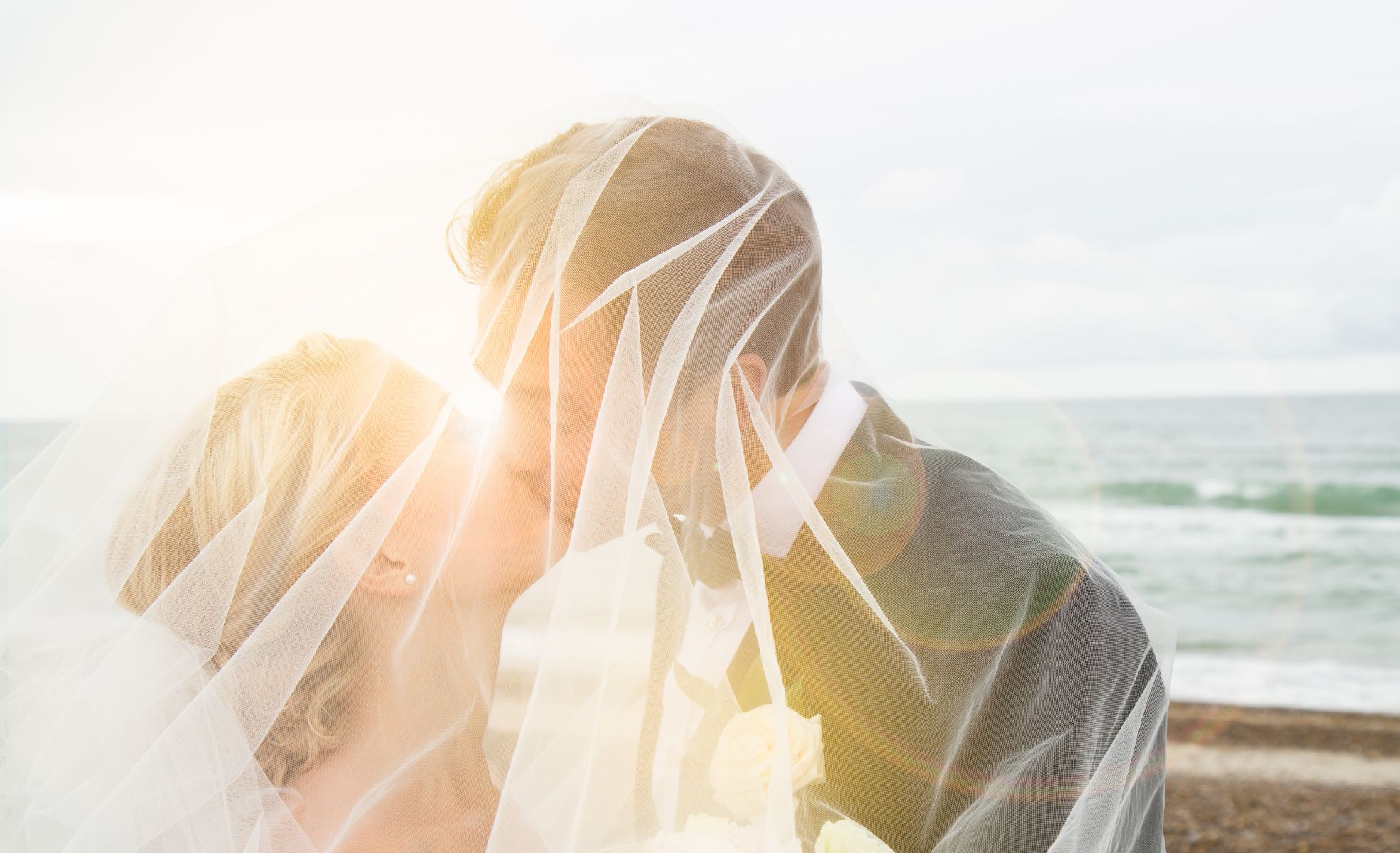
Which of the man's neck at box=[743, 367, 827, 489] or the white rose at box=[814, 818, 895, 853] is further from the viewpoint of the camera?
the man's neck at box=[743, 367, 827, 489]

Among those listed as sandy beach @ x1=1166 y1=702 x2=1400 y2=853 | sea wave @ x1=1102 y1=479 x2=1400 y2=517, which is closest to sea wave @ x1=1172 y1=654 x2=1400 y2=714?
sandy beach @ x1=1166 y1=702 x2=1400 y2=853

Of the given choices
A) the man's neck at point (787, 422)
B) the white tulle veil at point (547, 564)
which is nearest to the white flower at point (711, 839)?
the white tulle veil at point (547, 564)

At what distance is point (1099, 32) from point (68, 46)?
25.2 metres

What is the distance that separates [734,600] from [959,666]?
456 millimetres

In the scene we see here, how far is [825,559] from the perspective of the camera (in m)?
1.75

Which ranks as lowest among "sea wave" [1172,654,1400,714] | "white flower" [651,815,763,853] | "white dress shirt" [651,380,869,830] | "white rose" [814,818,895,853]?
"sea wave" [1172,654,1400,714]

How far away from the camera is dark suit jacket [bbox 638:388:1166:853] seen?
1.61 metres

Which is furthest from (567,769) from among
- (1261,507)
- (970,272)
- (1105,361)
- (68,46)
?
(1105,361)

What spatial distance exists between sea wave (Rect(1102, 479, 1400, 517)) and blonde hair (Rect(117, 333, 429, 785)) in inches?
887

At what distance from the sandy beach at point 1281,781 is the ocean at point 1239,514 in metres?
0.89

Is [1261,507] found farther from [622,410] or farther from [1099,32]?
[622,410]

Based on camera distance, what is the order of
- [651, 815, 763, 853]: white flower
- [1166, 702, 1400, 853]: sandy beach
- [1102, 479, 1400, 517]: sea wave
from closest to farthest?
[651, 815, 763, 853]: white flower → [1166, 702, 1400, 853]: sandy beach → [1102, 479, 1400, 517]: sea wave

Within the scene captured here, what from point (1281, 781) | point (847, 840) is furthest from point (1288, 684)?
point (847, 840)

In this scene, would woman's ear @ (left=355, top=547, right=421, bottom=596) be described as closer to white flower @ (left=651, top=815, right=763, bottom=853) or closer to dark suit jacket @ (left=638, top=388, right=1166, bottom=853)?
dark suit jacket @ (left=638, top=388, right=1166, bottom=853)
